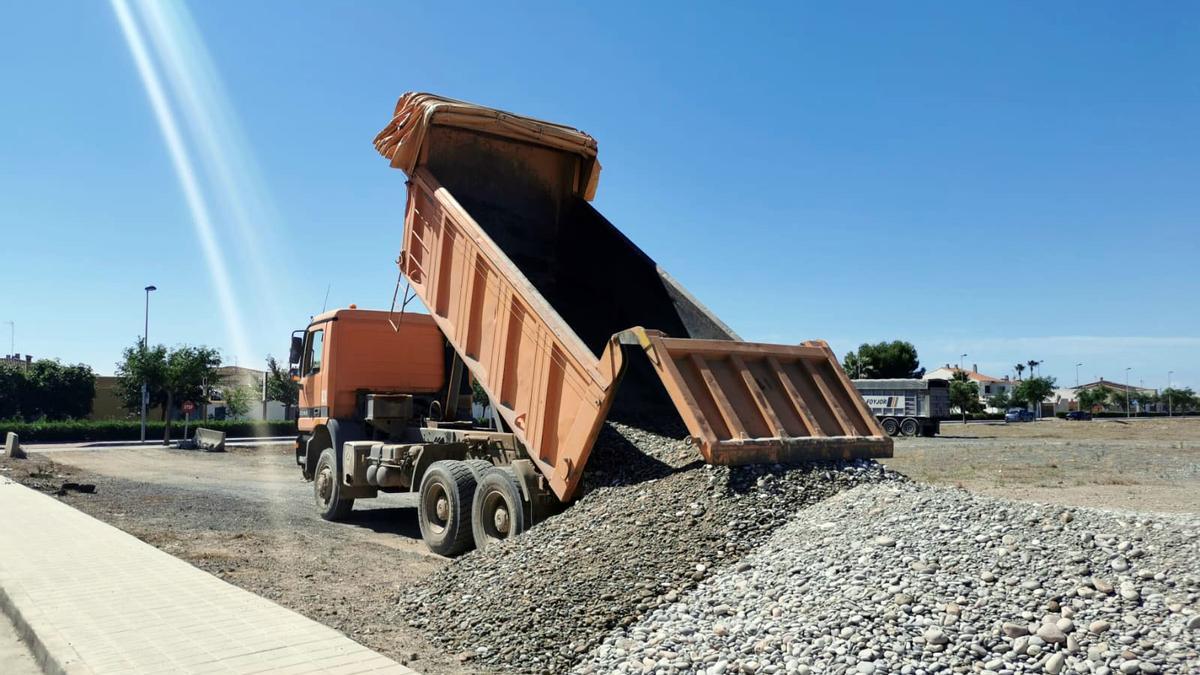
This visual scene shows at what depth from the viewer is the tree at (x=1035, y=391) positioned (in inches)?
3632

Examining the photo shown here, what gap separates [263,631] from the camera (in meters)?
5.41

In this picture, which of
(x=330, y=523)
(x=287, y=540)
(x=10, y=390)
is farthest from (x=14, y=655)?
(x=10, y=390)

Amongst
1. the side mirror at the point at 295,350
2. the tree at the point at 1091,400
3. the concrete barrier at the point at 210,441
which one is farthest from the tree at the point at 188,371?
the tree at the point at 1091,400

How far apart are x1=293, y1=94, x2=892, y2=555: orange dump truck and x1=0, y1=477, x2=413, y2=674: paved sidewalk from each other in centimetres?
251

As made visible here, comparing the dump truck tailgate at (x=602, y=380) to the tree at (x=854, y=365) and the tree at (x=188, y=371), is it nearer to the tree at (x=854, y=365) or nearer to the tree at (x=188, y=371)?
the tree at (x=188, y=371)

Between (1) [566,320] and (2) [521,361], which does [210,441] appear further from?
(2) [521,361]

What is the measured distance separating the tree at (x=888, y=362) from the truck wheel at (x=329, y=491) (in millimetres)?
69819

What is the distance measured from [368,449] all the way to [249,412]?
5126 centimetres

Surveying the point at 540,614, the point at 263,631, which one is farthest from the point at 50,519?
the point at 540,614

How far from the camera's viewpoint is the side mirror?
13180mm

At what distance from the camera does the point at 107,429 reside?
41.5m

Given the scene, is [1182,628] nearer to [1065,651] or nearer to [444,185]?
[1065,651]

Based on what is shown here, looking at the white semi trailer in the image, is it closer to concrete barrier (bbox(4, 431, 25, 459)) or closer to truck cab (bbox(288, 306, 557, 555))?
truck cab (bbox(288, 306, 557, 555))

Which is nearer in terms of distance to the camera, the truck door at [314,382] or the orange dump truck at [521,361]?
the orange dump truck at [521,361]
